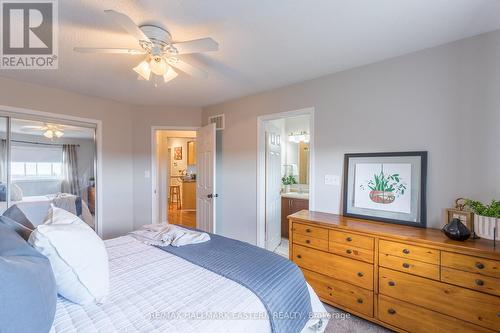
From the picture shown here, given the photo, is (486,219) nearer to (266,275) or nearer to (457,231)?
(457,231)

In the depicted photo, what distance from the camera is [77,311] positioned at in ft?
3.26

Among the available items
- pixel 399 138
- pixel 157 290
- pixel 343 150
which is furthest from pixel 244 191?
pixel 157 290

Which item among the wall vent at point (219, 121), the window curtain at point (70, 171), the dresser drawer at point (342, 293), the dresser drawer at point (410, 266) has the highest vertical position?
the wall vent at point (219, 121)

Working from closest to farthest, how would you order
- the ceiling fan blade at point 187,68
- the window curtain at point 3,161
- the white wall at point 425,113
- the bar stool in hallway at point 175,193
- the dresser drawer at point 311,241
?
the white wall at point 425,113
the ceiling fan blade at point 187,68
the dresser drawer at point 311,241
the window curtain at point 3,161
the bar stool in hallway at point 175,193

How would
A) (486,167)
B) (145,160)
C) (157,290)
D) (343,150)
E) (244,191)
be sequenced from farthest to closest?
(145,160), (244,191), (343,150), (486,167), (157,290)

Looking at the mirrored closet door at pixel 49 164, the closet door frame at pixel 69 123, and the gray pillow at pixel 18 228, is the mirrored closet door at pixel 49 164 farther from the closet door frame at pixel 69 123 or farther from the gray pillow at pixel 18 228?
the gray pillow at pixel 18 228

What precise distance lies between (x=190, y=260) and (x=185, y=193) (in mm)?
5419

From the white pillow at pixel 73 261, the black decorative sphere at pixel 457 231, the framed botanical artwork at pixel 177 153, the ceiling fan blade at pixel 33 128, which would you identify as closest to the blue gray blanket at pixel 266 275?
the white pillow at pixel 73 261

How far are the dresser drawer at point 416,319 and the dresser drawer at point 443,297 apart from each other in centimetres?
4

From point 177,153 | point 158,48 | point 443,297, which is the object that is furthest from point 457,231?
point 177,153

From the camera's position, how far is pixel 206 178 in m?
3.58

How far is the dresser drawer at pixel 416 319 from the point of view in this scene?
5.08 ft

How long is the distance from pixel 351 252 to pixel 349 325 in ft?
1.99

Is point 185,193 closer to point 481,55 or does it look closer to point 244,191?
point 244,191
